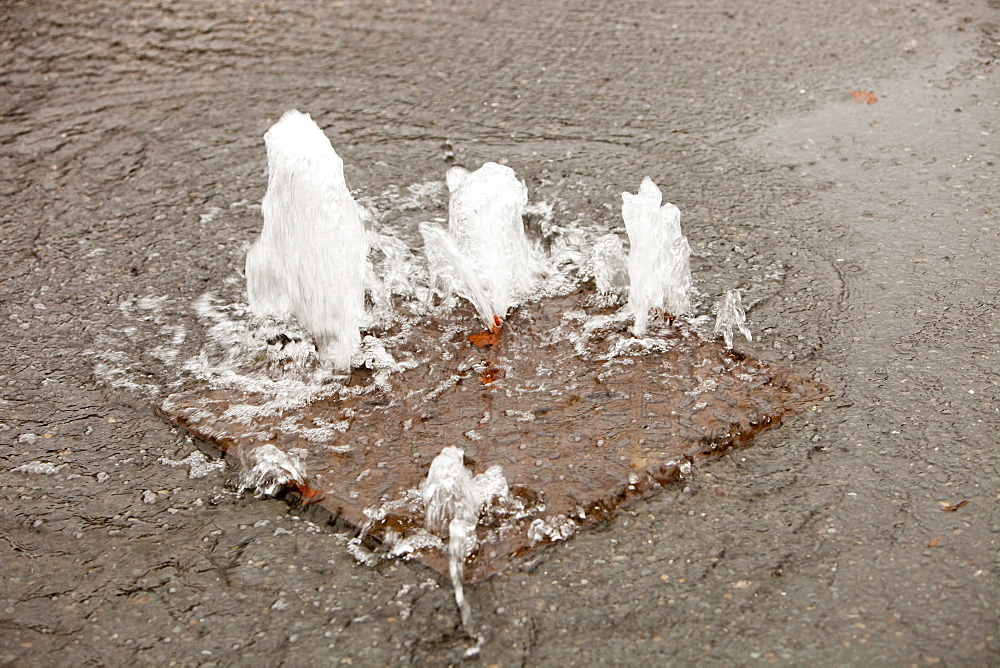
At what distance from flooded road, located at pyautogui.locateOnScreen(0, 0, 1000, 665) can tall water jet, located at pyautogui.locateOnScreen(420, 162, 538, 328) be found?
13.4 inches

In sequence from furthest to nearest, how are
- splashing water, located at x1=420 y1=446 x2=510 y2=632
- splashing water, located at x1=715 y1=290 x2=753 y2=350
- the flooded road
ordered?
splashing water, located at x1=715 y1=290 x2=753 y2=350
splashing water, located at x1=420 y1=446 x2=510 y2=632
the flooded road

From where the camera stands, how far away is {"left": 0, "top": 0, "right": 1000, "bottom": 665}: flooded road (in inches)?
93.8

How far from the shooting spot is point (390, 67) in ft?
17.6

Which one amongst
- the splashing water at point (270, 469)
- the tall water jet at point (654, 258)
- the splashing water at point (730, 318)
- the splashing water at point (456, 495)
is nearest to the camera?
the splashing water at point (456, 495)

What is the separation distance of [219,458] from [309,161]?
3.44 ft

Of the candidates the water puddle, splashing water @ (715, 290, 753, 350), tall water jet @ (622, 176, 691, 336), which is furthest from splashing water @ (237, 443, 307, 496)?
splashing water @ (715, 290, 753, 350)

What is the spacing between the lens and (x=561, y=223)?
159 inches

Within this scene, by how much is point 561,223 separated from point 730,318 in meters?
0.87

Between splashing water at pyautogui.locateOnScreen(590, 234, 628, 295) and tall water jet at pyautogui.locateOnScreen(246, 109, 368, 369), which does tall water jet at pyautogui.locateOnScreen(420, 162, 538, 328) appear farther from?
tall water jet at pyautogui.locateOnScreen(246, 109, 368, 369)

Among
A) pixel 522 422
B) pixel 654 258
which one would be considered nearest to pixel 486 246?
pixel 654 258

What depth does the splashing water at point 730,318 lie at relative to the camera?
336 cm

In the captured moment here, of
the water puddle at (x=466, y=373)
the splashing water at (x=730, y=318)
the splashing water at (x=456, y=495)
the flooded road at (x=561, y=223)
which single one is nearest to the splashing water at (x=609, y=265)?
the water puddle at (x=466, y=373)

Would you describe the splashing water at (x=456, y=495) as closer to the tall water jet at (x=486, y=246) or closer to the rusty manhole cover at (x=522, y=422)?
the rusty manhole cover at (x=522, y=422)

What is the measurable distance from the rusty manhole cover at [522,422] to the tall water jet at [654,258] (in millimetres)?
107
